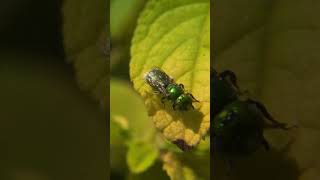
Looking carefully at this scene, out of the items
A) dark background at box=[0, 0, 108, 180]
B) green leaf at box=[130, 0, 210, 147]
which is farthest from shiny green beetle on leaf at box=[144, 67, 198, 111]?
dark background at box=[0, 0, 108, 180]

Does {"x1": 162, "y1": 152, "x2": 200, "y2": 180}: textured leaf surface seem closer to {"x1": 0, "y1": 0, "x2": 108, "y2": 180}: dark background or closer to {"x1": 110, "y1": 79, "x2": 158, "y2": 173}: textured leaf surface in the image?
{"x1": 110, "y1": 79, "x2": 158, "y2": 173}: textured leaf surface

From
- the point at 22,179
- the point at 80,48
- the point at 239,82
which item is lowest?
Result: the point at 22,179

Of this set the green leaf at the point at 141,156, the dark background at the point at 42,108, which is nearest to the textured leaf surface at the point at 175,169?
the green leaf at the point at 141,156

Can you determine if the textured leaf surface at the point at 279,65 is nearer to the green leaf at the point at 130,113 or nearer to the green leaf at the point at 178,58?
the green leaf at the point at 178,58

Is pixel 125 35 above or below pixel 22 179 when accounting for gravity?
above

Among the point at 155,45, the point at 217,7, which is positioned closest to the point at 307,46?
the point at 217,7

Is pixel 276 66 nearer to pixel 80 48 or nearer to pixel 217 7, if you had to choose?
pixel 217 7
